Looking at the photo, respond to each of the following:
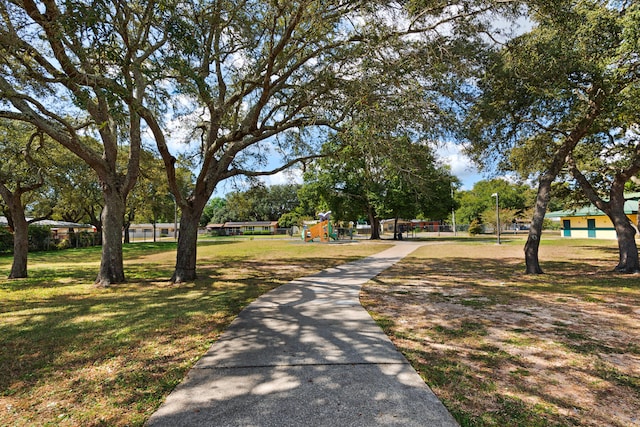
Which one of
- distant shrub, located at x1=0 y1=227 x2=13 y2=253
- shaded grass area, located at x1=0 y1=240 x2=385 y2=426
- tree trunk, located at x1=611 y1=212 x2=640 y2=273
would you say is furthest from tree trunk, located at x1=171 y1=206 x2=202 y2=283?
distant shrub, located at x1=0 y1=227 x2=13 y2=253

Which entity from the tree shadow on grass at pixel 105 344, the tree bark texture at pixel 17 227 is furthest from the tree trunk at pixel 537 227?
the tree bark texture at pixel 17 227

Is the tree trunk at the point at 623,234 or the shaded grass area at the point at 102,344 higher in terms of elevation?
the tree trunk at the point at 623,234

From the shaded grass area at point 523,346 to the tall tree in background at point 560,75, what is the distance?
13.8ft

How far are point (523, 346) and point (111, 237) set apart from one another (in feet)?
35.2

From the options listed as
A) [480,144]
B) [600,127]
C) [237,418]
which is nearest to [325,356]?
[237,418]

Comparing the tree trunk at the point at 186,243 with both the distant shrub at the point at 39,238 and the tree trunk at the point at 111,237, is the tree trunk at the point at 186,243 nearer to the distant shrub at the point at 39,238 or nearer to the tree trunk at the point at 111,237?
the tree trunk at the point at 111,237

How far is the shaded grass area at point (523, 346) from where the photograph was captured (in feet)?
9.51

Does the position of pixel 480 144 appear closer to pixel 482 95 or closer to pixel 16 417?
pixel 482 95

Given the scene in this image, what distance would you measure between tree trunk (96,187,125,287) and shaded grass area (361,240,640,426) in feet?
25.4

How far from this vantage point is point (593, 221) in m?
33.2

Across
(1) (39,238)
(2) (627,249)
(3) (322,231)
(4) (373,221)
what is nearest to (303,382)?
(2) (627,249)

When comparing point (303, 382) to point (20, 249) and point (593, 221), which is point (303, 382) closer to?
point (20, 249)

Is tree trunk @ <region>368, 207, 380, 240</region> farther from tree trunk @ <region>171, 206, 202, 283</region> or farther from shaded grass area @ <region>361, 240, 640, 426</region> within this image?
tree trunk @ <region>171, 206, 202, 283</region>

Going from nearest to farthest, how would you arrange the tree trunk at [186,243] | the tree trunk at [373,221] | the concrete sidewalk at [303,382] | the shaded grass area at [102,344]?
1. the concrete sidewalk at [303,382]
2. the shaded grass area at [102,344]
3. the tree trunk at [186,243]
4. the tree trunk at [373,221]
